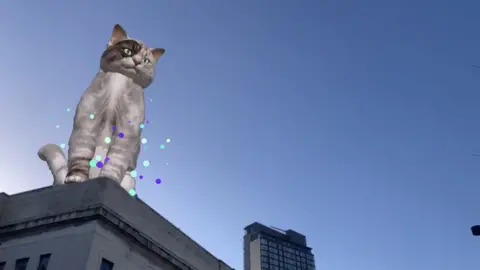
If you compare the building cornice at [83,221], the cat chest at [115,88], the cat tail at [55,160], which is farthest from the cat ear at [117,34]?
the building cornice at [83,221]

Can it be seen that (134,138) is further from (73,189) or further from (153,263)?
(153,263)

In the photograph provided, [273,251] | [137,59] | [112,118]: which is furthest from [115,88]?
[273,251]

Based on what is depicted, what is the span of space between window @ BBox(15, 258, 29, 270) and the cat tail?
2575 millimetres

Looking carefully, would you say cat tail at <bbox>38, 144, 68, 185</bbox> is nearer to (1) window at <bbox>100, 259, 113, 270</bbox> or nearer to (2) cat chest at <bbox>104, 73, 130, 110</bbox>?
(2) cat chest at <bbox>104, 73, 130, 110</bbox>

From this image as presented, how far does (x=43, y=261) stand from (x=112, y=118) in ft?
14.7

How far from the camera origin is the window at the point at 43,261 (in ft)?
35.9

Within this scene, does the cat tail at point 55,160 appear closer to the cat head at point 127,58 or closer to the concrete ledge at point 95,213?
the concrete ledge at point 95,213

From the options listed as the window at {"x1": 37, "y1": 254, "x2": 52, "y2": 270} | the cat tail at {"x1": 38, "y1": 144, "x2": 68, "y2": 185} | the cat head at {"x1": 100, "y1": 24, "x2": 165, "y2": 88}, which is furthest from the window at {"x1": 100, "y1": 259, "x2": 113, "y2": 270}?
the cat head at {"x1": 100, "y1": 24, "x2": 165, "y2": 88}

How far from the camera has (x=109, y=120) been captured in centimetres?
1398

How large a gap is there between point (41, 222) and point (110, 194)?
167cm

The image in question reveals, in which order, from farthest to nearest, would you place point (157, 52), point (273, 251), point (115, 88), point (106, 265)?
point (273, 251)
point (157, 52)
point (115, 88)
point (106, 265)

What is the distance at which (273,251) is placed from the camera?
3957 inches

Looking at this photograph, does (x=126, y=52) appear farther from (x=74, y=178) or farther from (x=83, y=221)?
(x=83, y=221)

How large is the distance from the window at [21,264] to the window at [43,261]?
41 centimetres
